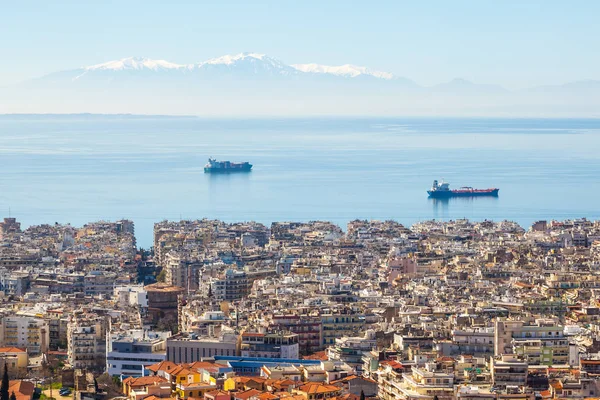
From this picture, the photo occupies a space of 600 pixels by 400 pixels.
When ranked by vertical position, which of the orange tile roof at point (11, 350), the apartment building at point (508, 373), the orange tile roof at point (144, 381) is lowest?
→ the orange tile roof at point (11, 350)

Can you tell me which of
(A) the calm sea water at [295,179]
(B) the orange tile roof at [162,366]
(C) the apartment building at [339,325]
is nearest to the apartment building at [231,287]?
(C) the apartment building at [339,325]

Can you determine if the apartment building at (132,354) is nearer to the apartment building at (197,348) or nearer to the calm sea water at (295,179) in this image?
the apartment building at (197,348)

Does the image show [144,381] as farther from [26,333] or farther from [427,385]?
[26,333]

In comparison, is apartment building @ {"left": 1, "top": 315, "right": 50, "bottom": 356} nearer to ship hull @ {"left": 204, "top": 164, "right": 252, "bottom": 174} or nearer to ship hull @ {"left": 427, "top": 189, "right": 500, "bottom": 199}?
ship hull @ {"left": 427, "top": 189, "right": 500, "bottom": 199}

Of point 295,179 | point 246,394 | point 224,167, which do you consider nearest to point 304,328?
point 246,394

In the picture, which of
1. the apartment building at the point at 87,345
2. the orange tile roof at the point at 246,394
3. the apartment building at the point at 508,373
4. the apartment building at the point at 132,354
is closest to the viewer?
the orange tile roof at the point at 246,394

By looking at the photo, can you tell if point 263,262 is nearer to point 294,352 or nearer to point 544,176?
point 294,352
